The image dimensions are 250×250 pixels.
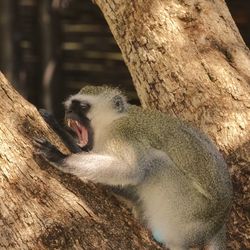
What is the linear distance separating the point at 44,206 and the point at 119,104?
2.86 feet

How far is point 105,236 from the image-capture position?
116 inches

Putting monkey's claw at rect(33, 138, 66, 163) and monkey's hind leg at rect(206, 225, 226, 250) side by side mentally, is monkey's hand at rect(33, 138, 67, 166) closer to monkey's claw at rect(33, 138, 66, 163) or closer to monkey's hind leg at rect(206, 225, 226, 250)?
monkey's claw at rect(33, 138, 66, 163)

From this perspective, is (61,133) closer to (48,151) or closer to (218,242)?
(48,151)

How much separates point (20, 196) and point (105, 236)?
1.19 ft

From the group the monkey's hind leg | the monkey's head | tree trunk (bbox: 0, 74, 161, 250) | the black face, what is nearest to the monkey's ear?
the monkey's head

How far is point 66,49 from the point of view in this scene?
8.01m

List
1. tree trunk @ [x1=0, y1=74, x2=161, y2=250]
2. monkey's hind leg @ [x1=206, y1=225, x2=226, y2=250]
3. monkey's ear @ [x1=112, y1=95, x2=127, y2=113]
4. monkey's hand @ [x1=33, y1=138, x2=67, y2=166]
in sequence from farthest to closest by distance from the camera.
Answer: monkey's ear @ [x1=112, y1=95, x2=127, y2=113]
monkey's hind leg @ [x1=206, y1=225, x2=226, y2=250]
monkey's hand @ [x1=33, y1=138, x2=67, y2=166]
tree trunk @ [x1=0, y1=74, x2=161, y2=250]

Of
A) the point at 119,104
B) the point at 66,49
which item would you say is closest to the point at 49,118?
the point at 119,104

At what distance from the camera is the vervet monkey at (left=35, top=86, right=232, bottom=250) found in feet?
10.9

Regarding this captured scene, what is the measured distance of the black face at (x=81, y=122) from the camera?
3514mm

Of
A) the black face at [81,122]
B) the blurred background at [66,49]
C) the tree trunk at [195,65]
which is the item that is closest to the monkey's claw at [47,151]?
the black face at [81,122]

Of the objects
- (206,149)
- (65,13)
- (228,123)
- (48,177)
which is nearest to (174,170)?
(206,149)

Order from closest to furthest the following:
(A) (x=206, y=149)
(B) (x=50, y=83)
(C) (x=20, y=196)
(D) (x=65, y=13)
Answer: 1. (C) (x=20, y=196)
2. (A) (x=206, y=149)
3. (B) (x=50, y=83)
4. (D) (x=65, y=13)

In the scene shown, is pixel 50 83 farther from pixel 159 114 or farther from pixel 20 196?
pixel 20 196
